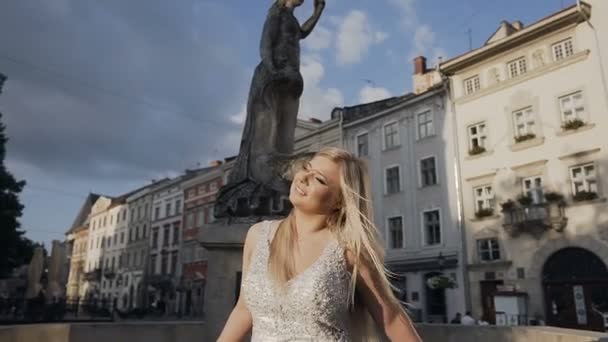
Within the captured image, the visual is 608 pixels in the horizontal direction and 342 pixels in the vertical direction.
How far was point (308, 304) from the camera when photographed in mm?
1735

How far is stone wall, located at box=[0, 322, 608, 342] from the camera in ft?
16.1

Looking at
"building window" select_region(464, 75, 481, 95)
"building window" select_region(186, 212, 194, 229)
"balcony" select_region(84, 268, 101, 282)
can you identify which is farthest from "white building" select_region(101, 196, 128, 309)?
"building window" select_region(464, 75, 481, 95)

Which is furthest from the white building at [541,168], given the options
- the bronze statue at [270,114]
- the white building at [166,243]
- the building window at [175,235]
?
the building window at [175,235]

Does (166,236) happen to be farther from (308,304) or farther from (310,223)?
(308,304)

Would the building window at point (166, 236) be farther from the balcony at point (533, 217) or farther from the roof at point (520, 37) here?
the balcony at point (533, 217)

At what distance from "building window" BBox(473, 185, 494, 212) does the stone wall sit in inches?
796

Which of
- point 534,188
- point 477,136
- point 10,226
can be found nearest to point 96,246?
point 10,226

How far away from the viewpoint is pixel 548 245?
71.7 feet

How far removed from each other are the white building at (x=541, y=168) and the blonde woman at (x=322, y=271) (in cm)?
2227

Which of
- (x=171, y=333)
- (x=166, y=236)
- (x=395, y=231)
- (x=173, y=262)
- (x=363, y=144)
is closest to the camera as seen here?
(x=171, y=333)

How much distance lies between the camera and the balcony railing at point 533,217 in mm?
21594

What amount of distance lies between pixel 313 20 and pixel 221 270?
12.7ft

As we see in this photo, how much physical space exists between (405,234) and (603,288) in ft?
34.7

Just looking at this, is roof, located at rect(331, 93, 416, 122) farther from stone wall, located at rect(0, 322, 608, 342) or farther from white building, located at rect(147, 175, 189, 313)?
stone wall, located at rect(0, 322, 608, 342)
